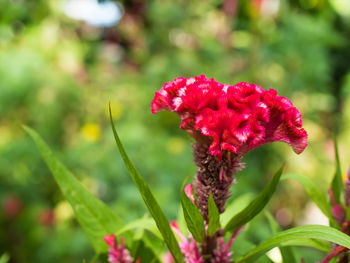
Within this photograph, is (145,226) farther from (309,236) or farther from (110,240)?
(309,236)

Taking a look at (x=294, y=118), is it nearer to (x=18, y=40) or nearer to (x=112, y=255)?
(x=112, y=255)

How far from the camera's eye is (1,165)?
207 cm

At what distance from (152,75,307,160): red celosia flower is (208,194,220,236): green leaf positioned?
0.06m

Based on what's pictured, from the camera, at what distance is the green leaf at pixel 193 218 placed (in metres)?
0.44

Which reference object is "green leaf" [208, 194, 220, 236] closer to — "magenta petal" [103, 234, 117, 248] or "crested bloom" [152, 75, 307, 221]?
"crested bloom" [152, 75, 307, 221]

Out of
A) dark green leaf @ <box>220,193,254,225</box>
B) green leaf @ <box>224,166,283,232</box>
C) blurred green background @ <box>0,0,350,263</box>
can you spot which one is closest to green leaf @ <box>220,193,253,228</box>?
dark green leaf @ <box>220,193,254,225</box>

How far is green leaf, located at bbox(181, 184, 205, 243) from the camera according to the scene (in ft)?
1.45

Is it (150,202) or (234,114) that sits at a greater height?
(234,114)

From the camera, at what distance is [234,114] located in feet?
1.37

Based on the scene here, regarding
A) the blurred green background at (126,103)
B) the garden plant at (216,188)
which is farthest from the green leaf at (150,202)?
the blurred green background at (126,103)

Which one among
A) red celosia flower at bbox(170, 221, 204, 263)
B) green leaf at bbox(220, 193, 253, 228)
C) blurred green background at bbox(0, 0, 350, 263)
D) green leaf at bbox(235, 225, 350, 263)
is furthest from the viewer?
blurred green background at bbox(0, 0, 350, 263)

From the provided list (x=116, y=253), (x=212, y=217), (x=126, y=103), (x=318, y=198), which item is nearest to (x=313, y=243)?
(x=318, y=198)

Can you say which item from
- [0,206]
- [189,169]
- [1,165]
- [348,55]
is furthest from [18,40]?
[348,55]

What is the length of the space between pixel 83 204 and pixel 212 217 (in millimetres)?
209
